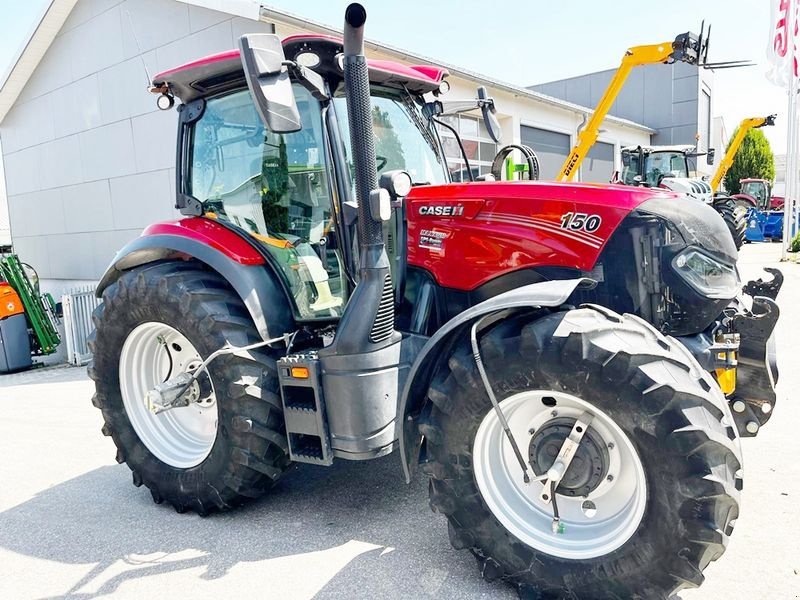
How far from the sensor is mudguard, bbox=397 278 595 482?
2182 millimetres

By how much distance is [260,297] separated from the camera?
296 centimetres

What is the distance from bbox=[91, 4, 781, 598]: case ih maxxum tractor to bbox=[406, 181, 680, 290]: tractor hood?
0.01 m

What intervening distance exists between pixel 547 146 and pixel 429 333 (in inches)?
540

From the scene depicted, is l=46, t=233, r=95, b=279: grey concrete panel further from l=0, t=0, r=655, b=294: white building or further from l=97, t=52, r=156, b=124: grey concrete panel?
l=97, t=52, r=156, b=124: grey concrete panel

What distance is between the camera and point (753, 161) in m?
31.3

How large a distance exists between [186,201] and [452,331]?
191 centimetres

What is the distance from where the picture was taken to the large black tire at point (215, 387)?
2838mm

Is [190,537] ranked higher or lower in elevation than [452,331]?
lower

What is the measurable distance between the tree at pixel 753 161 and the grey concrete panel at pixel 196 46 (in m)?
29.9

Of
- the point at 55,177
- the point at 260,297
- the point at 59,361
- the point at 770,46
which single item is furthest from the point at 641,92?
the point at 260,297

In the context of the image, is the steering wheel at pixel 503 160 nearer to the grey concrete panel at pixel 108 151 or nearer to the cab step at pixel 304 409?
the cab step at pixel 304 409

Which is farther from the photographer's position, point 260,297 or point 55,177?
point 55,177

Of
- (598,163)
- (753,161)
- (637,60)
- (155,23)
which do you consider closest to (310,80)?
(637,60)

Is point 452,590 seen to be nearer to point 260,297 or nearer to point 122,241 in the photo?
point 260,297
